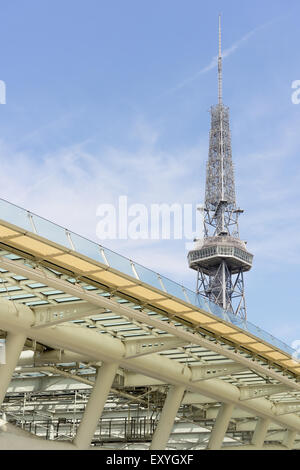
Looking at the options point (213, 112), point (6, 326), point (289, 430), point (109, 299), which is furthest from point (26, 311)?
point (213, 112)

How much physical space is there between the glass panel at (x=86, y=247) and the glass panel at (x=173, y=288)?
3403 mm

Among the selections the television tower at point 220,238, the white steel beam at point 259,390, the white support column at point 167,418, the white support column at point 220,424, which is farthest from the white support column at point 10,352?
the television tower at point 220,238

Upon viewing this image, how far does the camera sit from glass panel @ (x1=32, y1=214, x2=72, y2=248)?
20328 mm

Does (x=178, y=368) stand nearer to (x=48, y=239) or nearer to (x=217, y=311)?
(x=217, y=311)

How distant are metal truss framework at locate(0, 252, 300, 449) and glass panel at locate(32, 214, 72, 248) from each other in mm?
1012

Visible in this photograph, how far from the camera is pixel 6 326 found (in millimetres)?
24203

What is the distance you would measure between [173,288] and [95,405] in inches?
266

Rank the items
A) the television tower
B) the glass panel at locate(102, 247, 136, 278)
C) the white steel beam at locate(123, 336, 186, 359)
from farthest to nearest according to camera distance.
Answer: the television tower → the white steel beam at locate(123, 336, 186, 359) → the glass panel at locate(102, 247, 136, 278)

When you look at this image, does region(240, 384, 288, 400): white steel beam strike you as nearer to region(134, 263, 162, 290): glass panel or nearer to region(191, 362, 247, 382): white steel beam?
region(191, 362, 247, 382): white steel beam

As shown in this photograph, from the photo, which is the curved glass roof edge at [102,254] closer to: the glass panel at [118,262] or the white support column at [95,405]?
the glass panel at [118,262]

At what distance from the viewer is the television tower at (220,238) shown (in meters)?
124

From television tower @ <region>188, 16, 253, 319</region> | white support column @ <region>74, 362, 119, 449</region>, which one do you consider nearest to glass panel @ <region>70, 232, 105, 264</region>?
white support column @ <region>74, 362, 119, 449</region>

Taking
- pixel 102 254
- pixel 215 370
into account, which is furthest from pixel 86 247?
pixel 215 370
